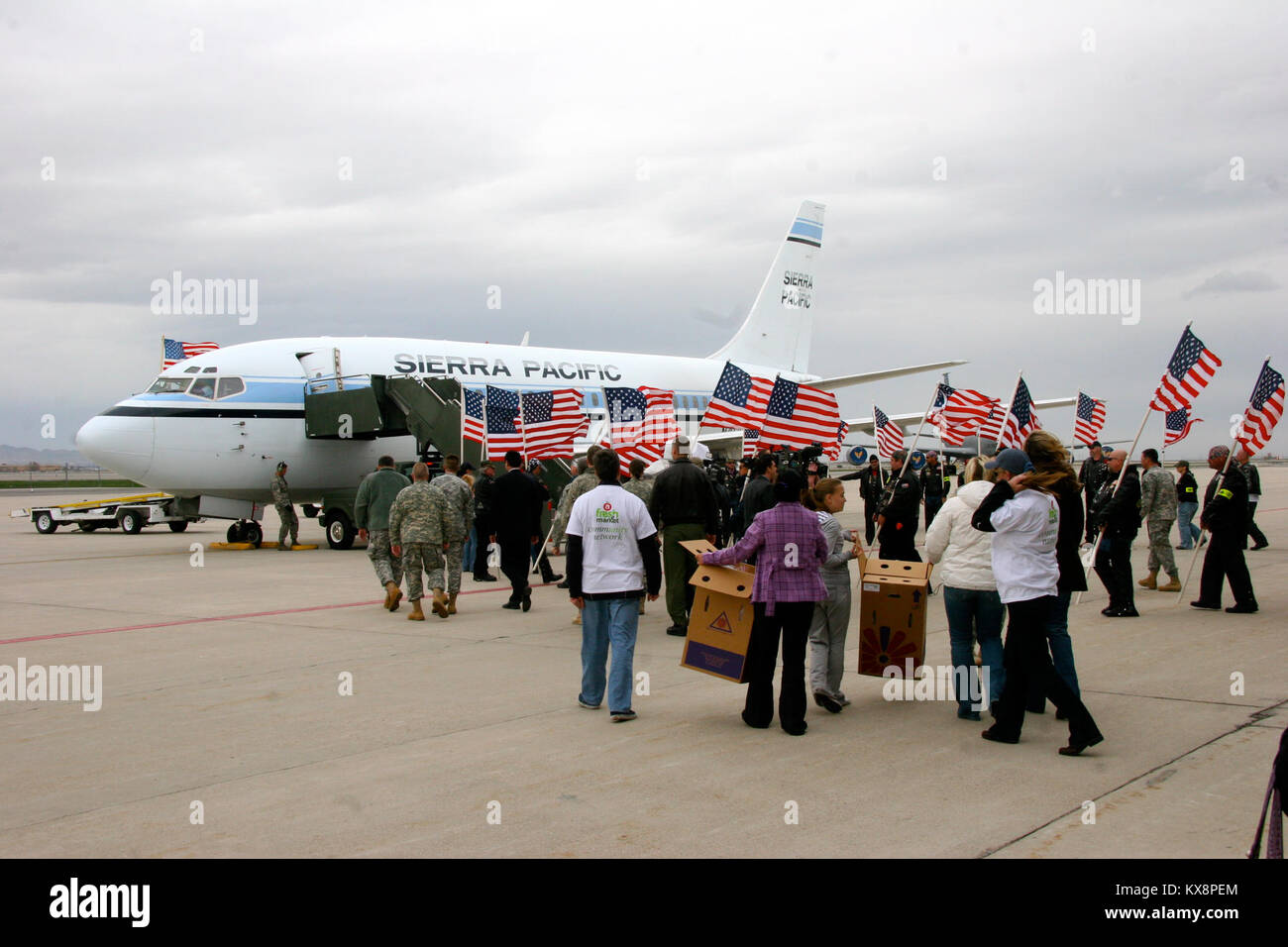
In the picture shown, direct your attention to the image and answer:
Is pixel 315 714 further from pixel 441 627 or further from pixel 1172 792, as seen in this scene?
pixel 1172 792

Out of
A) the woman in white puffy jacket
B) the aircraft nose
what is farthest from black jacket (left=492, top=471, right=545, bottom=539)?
the aircraft nose

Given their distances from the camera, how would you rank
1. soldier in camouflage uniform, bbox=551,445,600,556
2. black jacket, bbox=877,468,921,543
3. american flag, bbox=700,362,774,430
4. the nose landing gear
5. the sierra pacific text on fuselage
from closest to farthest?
black jacket, bbox=877,468,921,543, soldier in camouflage uniform, bbox=551,445,600,556, american flag, bbox=700,362,774,430, the nose landing gear, the sierra pacific text on fuselage

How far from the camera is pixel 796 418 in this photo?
1420 centimetres

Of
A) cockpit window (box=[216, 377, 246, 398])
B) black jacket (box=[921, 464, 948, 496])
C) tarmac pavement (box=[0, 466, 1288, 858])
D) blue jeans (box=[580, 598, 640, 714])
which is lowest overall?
tarmac pavement (box=[0, 466, 1288, 858])

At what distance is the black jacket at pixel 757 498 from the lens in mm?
11180

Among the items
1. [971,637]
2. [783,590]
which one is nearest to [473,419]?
[783,590]

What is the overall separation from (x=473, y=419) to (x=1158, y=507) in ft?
39.9

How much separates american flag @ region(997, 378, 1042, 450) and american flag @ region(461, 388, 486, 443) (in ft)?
28.2

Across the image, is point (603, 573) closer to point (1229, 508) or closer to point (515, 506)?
point (515, 506)

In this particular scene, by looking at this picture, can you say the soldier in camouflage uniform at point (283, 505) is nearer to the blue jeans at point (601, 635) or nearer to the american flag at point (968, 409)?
the american flag at point (968, 409)

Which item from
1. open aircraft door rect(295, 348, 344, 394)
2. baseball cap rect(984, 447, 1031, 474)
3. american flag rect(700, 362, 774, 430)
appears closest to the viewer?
baseball cap rect(984, 447, 1031, 474)

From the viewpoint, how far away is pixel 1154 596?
13.3m

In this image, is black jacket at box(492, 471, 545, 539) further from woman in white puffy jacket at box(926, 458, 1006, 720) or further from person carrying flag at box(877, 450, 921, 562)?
woman in white puffy jacket at box(926, 458, 1006, 720)

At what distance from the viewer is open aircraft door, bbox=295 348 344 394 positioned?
21.6 m
